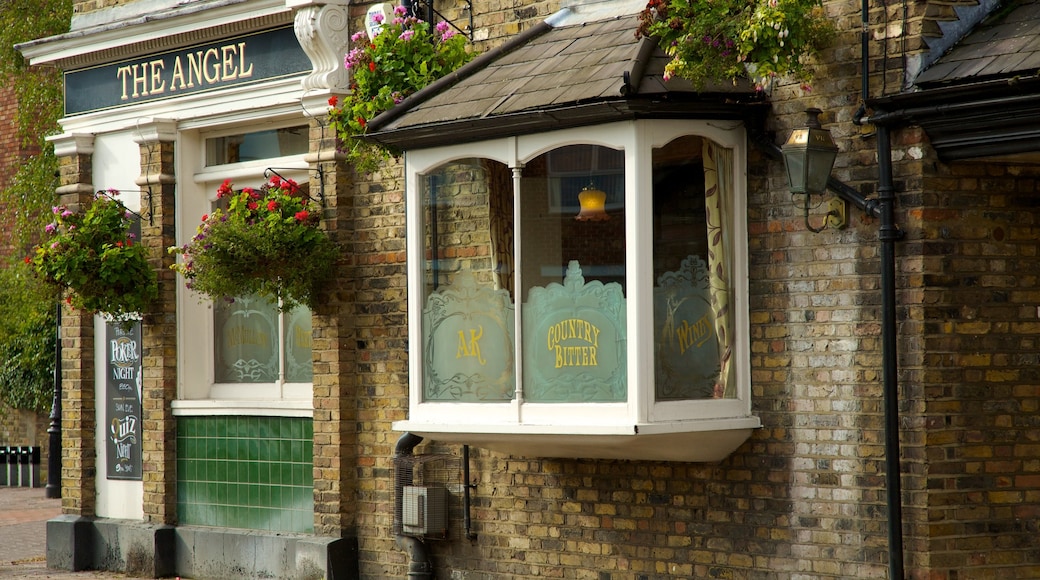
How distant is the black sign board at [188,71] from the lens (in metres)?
11.0

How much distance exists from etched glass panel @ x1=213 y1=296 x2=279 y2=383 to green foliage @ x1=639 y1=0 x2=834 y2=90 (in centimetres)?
507

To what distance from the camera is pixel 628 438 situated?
775 cm

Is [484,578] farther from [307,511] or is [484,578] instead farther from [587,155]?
[587,155]

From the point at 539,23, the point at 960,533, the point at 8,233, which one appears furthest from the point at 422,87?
the point at 8,233

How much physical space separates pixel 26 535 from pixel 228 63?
6.44 m

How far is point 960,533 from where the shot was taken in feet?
23.7

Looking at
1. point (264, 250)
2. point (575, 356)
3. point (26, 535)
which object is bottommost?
point (26, 535)

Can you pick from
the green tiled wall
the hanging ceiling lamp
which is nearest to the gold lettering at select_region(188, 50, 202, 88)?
the green tiled wall

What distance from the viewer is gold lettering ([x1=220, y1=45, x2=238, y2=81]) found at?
1135 centimetres

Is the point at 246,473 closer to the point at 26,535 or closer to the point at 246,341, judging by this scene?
the point at 246,341

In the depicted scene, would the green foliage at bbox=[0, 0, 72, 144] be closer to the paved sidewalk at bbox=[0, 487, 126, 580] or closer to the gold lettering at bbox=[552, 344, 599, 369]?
the paved sidewalk at bbox=[0, 487, 126, 580]

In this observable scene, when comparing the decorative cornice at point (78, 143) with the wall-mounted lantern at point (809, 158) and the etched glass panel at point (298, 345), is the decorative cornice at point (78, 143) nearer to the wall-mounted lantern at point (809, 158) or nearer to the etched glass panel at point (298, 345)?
the etched glass panel at point (298, 345)

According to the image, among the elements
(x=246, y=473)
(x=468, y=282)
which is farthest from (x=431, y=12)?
(x=246, y=473)

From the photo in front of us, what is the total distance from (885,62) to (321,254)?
179 inches
